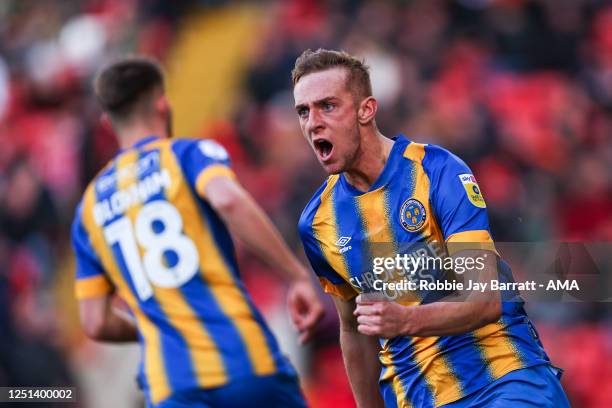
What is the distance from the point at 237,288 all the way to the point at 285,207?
433cm

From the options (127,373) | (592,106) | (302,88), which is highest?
(302,88)

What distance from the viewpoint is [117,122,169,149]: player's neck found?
5.49 m

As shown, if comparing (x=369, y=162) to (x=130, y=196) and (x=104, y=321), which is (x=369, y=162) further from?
(x=104, y=321)

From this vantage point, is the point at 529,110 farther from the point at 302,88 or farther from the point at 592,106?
the point at 302,88

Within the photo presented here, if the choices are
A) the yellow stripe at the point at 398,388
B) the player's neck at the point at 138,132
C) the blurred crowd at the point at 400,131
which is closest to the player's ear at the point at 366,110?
the yellow stripe at the point at 398,388

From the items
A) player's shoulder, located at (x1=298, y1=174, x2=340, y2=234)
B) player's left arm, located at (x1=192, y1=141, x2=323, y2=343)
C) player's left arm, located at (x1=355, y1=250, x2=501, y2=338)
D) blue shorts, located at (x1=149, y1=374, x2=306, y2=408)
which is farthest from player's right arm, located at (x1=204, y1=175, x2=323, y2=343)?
player's left arm, located at (x1=355, y1=250, x2=501, y2=338)

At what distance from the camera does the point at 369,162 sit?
14.7ft

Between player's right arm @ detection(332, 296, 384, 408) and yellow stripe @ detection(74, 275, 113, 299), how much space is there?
4.34ft

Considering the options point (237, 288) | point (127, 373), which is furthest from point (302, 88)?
point (127, 373)

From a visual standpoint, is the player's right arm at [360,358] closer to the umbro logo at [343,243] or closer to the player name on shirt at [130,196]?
the umbro logo at [343,243]

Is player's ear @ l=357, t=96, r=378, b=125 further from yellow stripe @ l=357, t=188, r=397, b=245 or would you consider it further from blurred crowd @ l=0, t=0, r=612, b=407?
blurred crowd @ l=0, t=0, r=612, b=407

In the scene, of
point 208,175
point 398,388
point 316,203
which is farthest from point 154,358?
Answer: point 398,388

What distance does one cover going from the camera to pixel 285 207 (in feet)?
30.9

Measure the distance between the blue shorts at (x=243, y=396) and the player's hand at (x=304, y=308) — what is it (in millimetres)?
415
